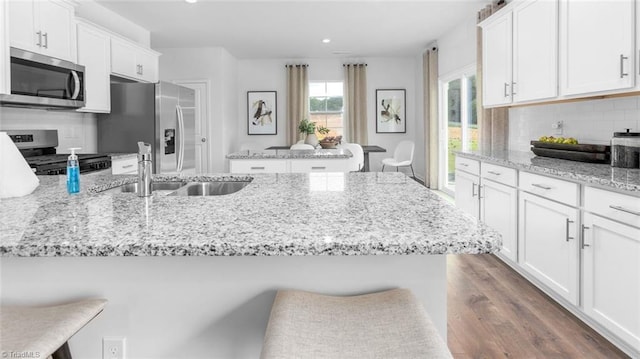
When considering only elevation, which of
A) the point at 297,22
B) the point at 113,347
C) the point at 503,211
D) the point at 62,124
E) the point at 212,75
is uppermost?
the point at 297,22

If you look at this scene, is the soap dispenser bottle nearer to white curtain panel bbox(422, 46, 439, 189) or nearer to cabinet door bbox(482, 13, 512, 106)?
cabinet door bbox(482, 13, 512, 106)

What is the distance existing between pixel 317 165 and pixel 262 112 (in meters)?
4.98

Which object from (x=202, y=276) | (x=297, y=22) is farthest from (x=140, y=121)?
(x=202, y=276)

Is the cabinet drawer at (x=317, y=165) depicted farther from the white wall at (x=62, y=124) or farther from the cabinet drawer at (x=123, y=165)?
the white wall at (x=62, y=124)

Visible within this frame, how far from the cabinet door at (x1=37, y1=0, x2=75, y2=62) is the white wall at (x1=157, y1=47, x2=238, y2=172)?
3608 mm

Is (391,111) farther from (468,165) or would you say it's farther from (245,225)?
(245,225)

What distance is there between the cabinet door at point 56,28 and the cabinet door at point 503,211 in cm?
366

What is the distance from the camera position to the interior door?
7.43m

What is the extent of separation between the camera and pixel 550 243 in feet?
8.50

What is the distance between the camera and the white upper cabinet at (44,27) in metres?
3.15

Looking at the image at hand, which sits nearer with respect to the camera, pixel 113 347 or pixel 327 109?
pixel 113 347

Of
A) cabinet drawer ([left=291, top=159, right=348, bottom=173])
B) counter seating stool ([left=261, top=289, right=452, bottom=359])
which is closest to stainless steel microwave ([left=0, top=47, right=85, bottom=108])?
cabinet drawer ([left=291, top=159, right=348, bottom=173])

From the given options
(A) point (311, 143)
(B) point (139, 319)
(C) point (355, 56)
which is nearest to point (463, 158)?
(A) point (311, 143)

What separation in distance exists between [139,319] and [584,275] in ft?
7.01
